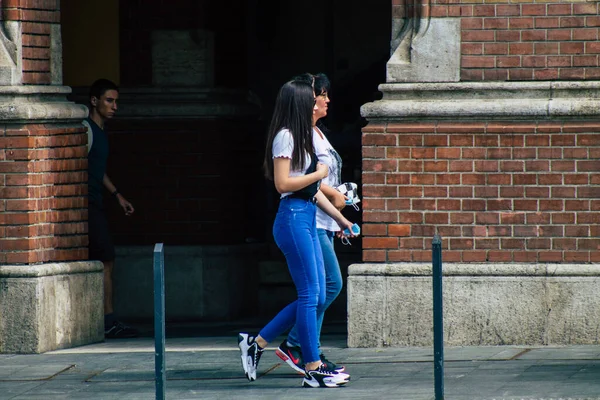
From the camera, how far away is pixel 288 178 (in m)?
7.86

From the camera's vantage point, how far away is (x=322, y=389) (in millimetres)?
7930

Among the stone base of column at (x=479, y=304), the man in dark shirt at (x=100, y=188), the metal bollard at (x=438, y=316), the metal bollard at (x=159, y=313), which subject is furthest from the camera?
the man in dark shirt at (x=100, y=188)

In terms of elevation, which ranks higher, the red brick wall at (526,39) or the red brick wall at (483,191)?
the red brick wall at (526,39)

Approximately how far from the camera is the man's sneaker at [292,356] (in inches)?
326

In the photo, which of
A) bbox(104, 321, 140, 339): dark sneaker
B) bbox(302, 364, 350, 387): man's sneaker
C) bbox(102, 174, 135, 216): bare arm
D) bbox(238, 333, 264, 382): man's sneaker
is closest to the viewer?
bbox(302, 364, 350, 387): man's sneaker

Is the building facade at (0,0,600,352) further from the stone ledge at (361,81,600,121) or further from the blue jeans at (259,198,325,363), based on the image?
the blue jeans at (259,198,325,363)

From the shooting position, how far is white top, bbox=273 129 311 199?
7.87 m

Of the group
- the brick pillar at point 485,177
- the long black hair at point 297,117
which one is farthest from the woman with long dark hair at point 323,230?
the brick pillar at point 485,177

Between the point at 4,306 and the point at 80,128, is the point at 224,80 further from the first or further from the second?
the point at 4,306

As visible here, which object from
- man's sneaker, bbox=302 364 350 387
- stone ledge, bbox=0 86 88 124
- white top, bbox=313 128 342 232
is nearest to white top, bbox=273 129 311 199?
white top, bbox=313 128 342 232

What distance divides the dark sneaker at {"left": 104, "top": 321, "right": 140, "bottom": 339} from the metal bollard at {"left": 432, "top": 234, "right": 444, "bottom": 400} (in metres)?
4.39

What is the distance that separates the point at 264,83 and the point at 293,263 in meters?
4.70

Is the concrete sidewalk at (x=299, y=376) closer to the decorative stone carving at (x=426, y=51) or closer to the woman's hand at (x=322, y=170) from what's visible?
the woman's hand at (x=322, y=170)

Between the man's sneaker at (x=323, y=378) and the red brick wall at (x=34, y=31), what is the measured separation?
3.27 m
